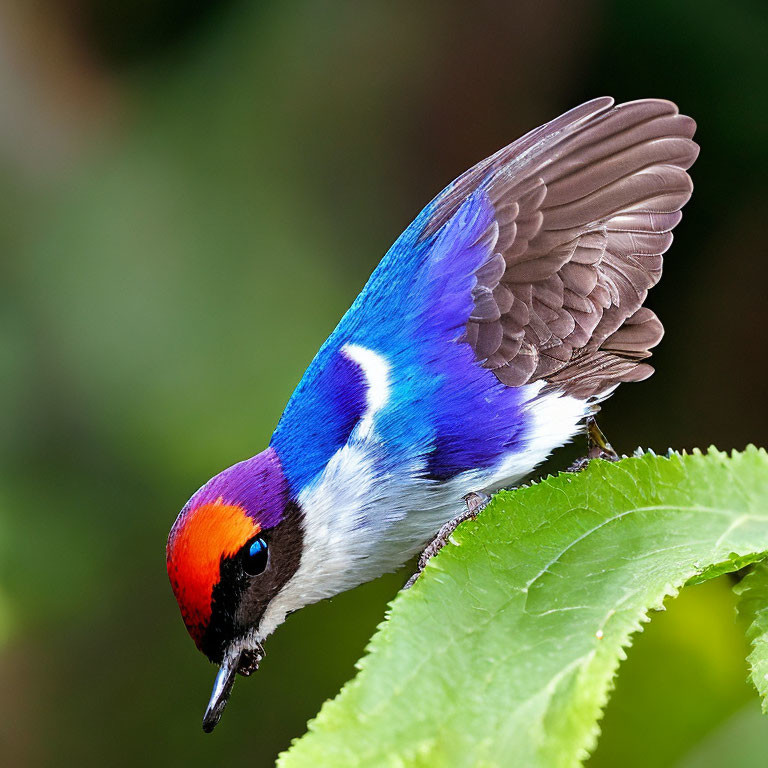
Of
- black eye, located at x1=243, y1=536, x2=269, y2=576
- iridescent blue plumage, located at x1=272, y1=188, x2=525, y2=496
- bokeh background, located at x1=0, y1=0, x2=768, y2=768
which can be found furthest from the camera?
bokeh background, located at x1=0, y1=0, x2=768, y2=768

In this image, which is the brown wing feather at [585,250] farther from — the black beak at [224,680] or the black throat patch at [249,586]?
the black beak at [224,680]

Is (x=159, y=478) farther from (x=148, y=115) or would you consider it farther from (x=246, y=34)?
(x=246, y=34)

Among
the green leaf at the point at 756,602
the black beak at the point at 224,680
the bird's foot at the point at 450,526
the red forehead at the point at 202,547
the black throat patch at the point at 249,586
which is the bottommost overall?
the green leaf at the point at 756,602

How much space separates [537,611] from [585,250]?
927mm

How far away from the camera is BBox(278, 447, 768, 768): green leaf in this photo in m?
1.27

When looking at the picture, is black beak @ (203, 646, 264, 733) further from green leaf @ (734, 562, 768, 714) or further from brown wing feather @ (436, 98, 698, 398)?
green leaf @ (734, 562, 768, 714)

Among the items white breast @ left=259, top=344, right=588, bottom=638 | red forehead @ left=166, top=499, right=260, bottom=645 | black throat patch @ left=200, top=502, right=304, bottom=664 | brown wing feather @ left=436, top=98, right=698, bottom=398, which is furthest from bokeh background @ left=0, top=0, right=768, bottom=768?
red forehead @ left=166, top=499, right=260, bottom=645

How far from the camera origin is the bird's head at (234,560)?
1947 mm

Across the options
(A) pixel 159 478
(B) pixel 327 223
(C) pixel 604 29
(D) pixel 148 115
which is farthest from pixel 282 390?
(C) pixel 604 29

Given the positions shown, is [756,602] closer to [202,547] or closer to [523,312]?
[523,312]

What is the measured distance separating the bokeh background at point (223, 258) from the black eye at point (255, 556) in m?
1.44

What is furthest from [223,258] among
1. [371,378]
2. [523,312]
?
[523,312]

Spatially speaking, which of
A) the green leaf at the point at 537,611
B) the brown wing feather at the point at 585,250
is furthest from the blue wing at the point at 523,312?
the green leaf at the point at 537,611

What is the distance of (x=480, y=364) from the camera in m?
2.17
